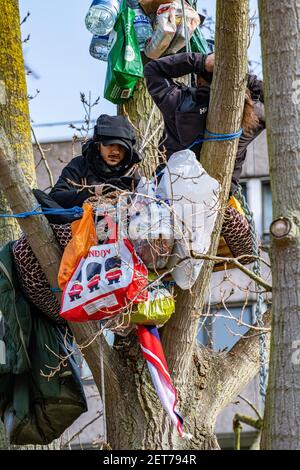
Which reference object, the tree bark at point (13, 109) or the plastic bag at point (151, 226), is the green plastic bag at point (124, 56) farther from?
the plastic bag at point (151, 226)

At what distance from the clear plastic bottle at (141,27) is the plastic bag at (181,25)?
0.23m

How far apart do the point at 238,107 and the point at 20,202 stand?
3.86 feet

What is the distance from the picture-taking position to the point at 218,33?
5598mm

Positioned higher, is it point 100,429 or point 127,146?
point 127,146

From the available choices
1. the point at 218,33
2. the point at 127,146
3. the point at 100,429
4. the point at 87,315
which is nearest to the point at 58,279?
the point at 87,315

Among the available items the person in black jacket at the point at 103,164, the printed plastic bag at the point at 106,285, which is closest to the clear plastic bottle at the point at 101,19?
the person in black jacket at the point at 103,164

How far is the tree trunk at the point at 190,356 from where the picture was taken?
18.5 feet

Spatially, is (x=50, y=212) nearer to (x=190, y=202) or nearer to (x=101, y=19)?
(x=190, y=202)

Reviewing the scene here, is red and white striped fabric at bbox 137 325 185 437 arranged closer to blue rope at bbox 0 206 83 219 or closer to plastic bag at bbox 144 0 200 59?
blue rope at bbox 0 206 83 219

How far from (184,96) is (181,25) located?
2.49ft

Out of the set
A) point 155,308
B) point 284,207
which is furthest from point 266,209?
point 284,207

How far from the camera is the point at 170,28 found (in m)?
6.57

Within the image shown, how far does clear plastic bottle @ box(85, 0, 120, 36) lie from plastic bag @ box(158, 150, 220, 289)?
166cm
